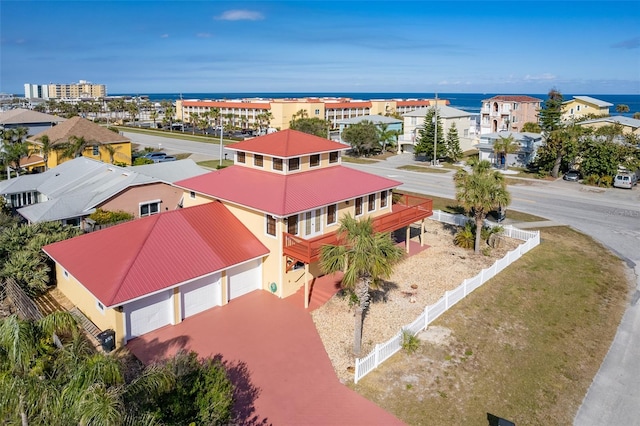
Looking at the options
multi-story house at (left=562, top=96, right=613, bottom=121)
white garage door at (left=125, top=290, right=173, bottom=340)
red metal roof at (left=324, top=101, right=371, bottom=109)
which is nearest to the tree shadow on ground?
white garage door at (left=125, top=290, right=173, bottom=340)

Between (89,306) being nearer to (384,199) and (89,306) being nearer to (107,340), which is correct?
(107,340)

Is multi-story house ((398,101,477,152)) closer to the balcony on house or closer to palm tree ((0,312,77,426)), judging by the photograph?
the balcony on house

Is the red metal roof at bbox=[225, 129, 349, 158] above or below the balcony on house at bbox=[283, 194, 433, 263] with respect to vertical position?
above

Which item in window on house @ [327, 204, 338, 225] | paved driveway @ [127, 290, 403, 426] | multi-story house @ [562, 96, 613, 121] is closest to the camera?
paved driveway @ [127, 290, 403, 426]

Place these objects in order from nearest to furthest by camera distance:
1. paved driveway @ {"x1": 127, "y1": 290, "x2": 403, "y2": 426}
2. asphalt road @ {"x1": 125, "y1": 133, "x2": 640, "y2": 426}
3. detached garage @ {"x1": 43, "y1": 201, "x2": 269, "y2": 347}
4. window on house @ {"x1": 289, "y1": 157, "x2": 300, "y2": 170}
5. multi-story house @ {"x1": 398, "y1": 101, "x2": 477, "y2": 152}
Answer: paved driveway @ {"x1": 127, "y1": 290, "x2": 403, "y2": 426} → asphalt road @ {"x1": 125, "y1": 133, "x2": 640, "y2": 426} → detached garage @ {"x1": 43, "y1": 201, "x2": 269, "y2": 347} → window on house @ {"x1": 289, "y1": 157, "x2": 300, "y2": 170} → multi-story house @ {"x1": 398, "y1": 101, "x2": 477, "y2": 152}

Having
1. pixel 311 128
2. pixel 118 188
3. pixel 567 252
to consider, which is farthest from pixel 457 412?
pixel 311 128

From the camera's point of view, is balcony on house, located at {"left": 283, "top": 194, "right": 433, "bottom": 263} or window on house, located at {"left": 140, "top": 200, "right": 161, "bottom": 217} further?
window on house, located at {"left": 140, "top": 200, "right": 161, "bottom": 217}

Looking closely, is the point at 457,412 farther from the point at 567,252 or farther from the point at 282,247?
the point at 567,252

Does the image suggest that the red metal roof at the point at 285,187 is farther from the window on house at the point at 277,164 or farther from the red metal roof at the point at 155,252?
the red metal roof at the point at 155,252

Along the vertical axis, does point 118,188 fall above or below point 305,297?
above
